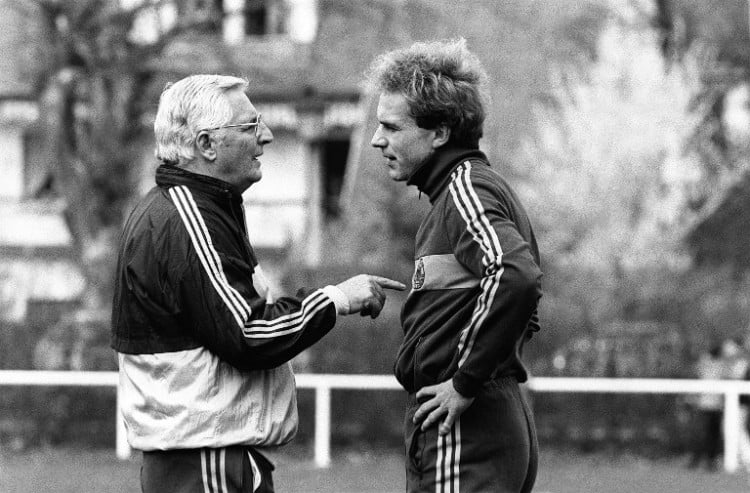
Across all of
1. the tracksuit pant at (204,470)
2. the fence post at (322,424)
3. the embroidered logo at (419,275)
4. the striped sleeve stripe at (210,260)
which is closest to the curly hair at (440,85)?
the embroidered logo at (419,275)

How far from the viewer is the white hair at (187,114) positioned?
15.0ft

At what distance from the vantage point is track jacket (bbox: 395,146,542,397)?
4.19m

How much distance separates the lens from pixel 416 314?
14.9ft

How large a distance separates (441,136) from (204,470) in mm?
1352

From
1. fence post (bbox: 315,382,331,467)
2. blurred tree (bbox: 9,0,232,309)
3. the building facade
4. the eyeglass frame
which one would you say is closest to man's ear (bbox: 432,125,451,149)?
the eyeglass frame

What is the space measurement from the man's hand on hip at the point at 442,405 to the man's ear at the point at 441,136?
0.80 meters

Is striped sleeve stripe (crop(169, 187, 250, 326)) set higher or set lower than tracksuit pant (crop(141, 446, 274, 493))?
higher

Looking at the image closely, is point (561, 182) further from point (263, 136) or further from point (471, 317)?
point (471, 317)

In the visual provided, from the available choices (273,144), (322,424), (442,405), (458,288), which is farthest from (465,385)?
(273,144)

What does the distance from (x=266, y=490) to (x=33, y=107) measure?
22.4 m

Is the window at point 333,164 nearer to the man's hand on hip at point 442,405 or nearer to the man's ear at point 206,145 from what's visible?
the man's ear at point 206,145

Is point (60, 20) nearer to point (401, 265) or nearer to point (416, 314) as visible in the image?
point (401, 265)

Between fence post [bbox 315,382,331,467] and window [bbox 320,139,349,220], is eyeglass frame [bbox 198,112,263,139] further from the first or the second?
window [bbox 320,139,349,220]

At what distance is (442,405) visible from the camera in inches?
171
